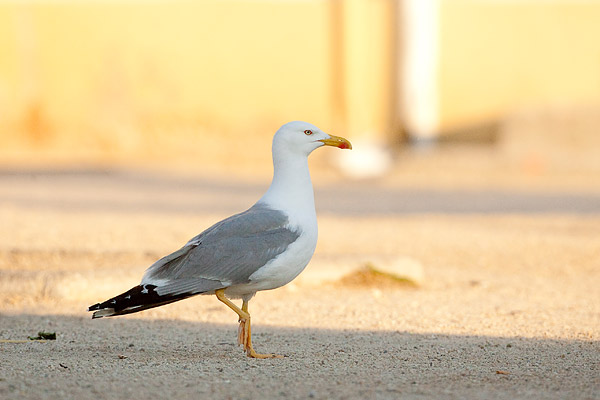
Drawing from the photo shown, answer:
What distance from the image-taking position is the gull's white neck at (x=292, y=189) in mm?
4289

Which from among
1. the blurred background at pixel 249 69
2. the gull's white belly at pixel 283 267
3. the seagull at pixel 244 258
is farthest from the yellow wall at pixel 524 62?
the gull's white belly at pixel 283 267

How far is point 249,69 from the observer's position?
61.0ft

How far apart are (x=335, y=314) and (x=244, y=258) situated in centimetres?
137

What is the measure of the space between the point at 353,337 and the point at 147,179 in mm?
9682

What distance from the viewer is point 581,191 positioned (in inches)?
492

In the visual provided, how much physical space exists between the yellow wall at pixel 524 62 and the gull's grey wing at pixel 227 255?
14.6 m

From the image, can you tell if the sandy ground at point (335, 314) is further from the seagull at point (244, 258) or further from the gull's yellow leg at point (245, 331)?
the seagull at point (244, 258)

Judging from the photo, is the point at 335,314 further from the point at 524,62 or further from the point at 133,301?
the point at 524,62

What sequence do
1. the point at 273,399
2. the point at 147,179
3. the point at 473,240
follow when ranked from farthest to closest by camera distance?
1. the point at 147,179
2. the point at 473,240
3. the point at 273,399

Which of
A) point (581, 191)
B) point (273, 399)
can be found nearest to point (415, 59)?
point (581, 191)

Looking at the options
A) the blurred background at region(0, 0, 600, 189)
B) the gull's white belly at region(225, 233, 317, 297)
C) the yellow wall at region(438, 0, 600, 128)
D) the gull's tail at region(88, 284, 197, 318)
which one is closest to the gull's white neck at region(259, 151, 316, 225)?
the gull's white belly at region(225, 233, 317, 297)

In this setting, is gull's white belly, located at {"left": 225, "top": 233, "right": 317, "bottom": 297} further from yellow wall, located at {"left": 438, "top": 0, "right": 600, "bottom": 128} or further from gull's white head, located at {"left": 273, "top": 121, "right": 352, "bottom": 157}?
yellow wall, located at {"left": 438, "top": 0, "right": 600, "bottom": 128}

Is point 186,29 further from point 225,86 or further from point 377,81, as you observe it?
point 377,81

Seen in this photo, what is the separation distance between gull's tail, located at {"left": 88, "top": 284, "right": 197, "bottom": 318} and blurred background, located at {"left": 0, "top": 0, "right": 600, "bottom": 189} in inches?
553
